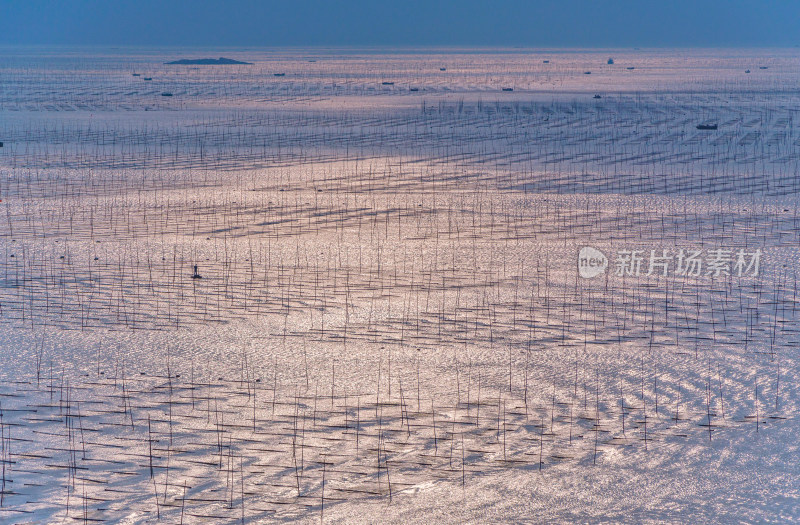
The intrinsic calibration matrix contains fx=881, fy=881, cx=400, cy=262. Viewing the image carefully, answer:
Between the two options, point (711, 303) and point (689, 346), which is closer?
point (689, 346)

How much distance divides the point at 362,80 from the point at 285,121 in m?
15.8

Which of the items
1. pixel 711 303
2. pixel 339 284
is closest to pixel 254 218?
pixel 339 284

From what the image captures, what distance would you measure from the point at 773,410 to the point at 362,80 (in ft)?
107

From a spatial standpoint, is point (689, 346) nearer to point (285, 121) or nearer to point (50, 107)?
point (285, 121)

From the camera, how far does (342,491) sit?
531 cm

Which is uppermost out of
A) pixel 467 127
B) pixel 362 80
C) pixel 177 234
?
pixel 362 80

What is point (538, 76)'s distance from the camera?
40938 mm

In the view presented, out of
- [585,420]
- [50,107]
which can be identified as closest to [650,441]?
[585,420]

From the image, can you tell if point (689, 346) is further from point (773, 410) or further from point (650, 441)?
point (650, 441)

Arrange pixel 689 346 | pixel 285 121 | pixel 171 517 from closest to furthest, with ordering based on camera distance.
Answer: pixel 171 517, pixel 689 346, pixel 285 121

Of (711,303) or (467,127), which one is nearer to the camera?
(711,303)

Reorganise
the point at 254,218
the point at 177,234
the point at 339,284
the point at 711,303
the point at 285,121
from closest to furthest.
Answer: the point at 711,303 < the point at 339,284 < the point at 177,234 < the point at 254,218 < the point at 285,121

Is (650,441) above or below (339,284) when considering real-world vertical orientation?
below

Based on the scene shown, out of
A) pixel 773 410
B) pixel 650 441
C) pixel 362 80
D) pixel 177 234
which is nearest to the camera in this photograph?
pixel 650 441
